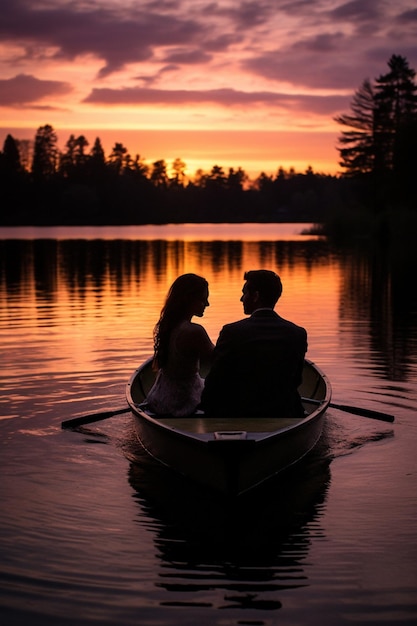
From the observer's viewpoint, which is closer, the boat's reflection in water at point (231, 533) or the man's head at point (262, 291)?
the boat's reflection in water at point (231, 533)

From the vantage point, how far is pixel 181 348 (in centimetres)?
895

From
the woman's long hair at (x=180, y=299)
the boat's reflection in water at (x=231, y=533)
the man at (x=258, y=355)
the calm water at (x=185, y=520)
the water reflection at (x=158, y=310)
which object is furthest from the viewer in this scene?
the water reflection at (x=158, y=310)

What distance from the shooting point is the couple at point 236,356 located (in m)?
8.27

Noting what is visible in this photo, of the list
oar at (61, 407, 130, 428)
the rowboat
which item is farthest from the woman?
oar at (61, 407, 130, 428)

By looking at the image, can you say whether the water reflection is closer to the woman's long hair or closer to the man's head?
the woman's long hair

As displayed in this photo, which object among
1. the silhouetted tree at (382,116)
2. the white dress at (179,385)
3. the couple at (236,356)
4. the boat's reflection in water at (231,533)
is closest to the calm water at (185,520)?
the boat's reflection in water at (231,533)

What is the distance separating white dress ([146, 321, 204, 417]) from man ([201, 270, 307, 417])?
595 mm

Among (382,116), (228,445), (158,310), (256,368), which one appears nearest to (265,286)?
(256,368)

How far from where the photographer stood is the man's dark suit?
824cm

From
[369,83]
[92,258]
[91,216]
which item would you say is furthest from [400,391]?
[91,216]

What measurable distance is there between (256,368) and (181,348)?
97 cm

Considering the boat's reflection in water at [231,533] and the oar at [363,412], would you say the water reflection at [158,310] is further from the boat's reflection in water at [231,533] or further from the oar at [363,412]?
the boat's reflection in water at [231,533]

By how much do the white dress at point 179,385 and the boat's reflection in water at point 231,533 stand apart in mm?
599

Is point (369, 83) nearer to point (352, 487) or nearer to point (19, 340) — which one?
point (19, 340)
